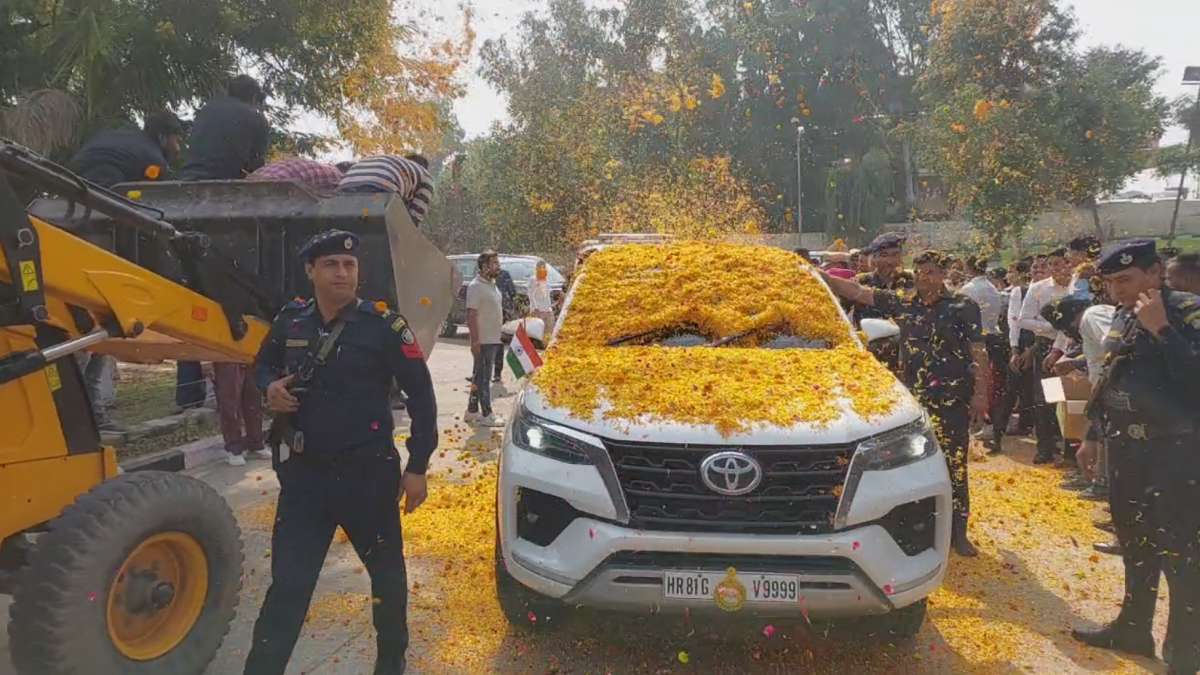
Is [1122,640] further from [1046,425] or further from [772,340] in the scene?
[1046,425]

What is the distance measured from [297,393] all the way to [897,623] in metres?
2.68

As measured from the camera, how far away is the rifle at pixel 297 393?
130 inches

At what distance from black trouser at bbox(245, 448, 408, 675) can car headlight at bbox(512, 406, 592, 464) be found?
0.54 meters

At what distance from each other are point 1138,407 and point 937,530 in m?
1.10

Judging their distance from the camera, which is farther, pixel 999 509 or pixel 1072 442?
pixel 1072 442

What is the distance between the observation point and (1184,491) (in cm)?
368

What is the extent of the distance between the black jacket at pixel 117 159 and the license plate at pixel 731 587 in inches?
148

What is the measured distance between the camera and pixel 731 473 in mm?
3393

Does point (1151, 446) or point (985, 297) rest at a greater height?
point (985, 297)

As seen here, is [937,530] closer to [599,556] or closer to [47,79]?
[599,556]

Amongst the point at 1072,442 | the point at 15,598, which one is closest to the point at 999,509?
the point at 1072,442

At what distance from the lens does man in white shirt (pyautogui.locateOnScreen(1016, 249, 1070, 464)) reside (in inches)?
316

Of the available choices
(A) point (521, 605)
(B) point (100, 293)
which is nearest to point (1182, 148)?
(A) point (521, 605)

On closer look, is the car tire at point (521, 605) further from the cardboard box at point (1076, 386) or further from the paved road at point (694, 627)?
the cardboard box at point (1076, 386)
